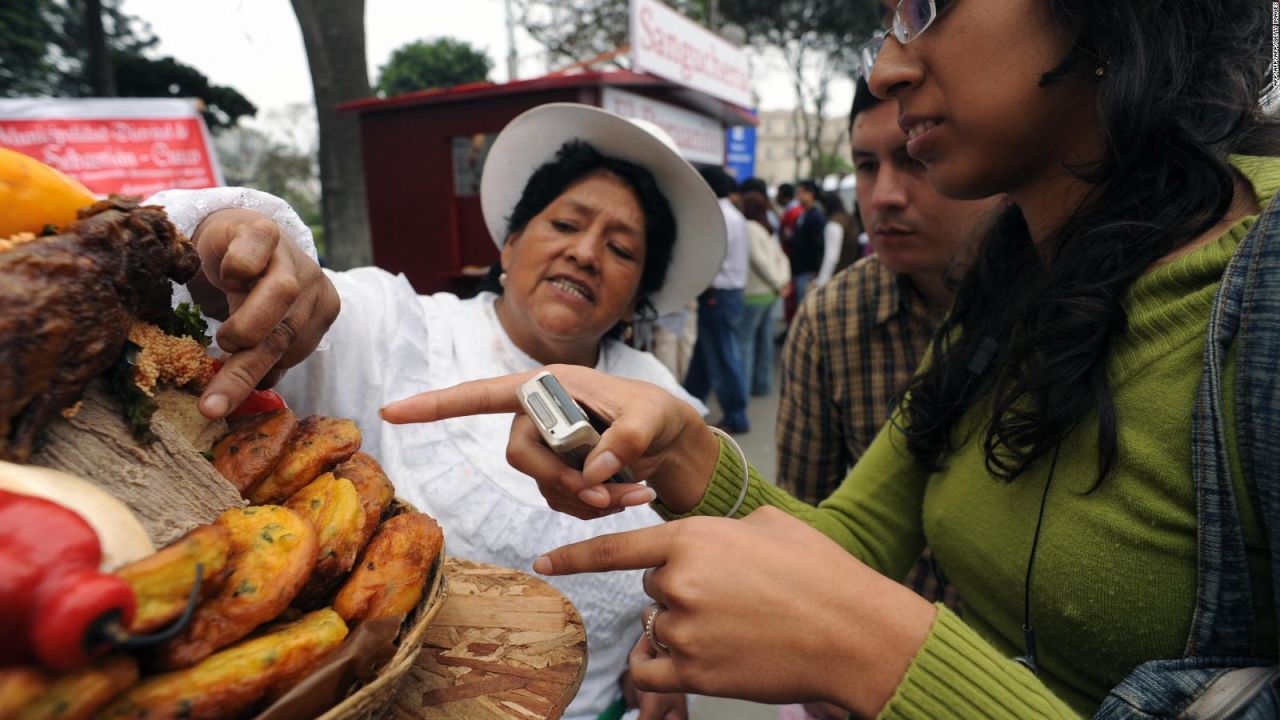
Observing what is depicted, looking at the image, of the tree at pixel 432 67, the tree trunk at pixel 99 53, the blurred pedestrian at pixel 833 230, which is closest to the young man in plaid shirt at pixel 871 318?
the blurred pedestrian at pixel 833 230

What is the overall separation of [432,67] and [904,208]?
770 inches

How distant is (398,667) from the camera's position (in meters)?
0.83

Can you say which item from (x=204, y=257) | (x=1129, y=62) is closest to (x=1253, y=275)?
(x=1129, y=62)

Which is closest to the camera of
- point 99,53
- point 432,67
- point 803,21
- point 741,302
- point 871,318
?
point 871,318

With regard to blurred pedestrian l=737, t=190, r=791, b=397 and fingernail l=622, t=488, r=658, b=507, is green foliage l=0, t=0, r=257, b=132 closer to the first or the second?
blurred pedestrian l=737, t=190, r=791, b=397

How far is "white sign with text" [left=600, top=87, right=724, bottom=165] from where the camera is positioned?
696 centimetres

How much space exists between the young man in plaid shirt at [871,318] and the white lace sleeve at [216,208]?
161cm

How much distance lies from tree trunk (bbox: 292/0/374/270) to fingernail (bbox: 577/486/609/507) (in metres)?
6.21

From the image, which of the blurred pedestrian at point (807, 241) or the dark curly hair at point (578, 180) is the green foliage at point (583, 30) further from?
the dark curly hair at point (578, 180)

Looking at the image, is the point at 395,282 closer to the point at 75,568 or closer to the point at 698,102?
the point at 75,568

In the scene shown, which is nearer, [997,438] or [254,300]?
[254,300]

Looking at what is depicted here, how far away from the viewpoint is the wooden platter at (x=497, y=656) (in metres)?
0.99

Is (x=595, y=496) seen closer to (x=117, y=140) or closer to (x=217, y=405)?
(x=217, y=405)

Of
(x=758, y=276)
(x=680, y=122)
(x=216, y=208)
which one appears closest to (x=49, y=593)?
(x=216, y=208)
